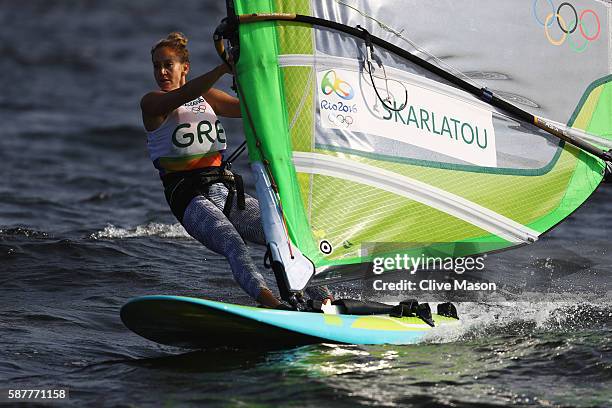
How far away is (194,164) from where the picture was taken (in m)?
5.86

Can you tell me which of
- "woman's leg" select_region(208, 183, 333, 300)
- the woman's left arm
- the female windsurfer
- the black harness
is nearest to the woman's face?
Answer: the female windsurfer

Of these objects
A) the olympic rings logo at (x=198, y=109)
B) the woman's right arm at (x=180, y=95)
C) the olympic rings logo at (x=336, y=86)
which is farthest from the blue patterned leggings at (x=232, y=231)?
the olympic rings logo at (x=336, y=86)

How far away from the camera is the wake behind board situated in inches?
204

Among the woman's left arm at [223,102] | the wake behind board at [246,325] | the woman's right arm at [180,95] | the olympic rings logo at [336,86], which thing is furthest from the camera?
the woman's left arm at [223,102]

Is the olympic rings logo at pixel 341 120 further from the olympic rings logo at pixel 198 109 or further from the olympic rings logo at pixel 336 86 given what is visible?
the olympic rings logo at pixel 198 109

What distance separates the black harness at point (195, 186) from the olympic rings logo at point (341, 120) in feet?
2.21

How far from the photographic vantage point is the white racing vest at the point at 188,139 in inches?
227

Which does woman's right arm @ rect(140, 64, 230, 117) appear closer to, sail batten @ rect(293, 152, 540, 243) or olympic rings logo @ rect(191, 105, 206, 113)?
olympic rings logo @ rect(191, 105, 206, 113)

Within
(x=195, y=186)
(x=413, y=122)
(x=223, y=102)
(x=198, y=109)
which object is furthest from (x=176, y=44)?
(x=413, y=122)

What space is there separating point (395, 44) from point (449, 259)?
4.13 ft

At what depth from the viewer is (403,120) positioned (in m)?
5.71

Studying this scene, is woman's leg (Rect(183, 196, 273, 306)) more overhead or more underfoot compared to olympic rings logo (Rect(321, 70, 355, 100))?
more underfoot

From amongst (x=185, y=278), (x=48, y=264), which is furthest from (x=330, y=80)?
(x=48, y=264)

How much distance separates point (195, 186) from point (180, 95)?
61 cm
